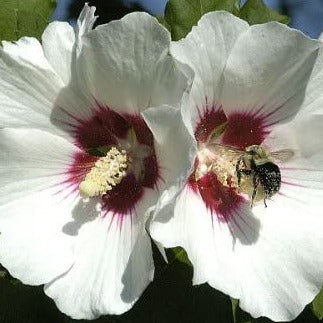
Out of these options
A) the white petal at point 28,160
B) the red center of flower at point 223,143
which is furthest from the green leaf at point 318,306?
the white petal at point 28,160

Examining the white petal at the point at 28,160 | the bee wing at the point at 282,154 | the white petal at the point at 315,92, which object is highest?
the white petal at the point at 315,92

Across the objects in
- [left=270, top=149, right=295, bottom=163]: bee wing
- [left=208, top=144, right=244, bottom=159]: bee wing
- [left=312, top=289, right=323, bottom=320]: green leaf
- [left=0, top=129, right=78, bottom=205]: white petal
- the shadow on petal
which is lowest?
[left=312, top=289, right=323, bottom=320]: green leaf

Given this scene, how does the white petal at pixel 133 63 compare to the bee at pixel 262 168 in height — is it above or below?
above

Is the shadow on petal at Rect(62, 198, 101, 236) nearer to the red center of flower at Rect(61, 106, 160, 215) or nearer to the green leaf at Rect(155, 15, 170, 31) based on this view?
the red center of flower at Rect(61, 106, 160, 215)

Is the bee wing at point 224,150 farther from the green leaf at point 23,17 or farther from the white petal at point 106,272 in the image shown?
the green leaf at point 23,17

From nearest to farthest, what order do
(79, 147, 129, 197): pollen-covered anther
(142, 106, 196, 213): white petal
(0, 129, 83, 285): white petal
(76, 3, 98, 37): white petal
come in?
(142, 106, 196, 213): white petal
(76, 3, 98, 37): white petal
(0, 129, 83, 285): white petal
(79, 147, 129, 197): pollen-covered anther

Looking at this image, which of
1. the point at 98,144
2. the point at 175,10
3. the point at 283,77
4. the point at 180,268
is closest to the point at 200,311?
the point at 180,268

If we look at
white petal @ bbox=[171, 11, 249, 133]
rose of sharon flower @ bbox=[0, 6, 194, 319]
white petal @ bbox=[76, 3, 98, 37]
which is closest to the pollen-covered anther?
rose of sharon flower @ bbox=[0, 6, 194, 319]

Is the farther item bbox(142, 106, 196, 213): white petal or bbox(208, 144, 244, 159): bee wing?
bbox(208, 144, 244, 159): bee wing
